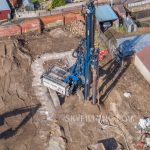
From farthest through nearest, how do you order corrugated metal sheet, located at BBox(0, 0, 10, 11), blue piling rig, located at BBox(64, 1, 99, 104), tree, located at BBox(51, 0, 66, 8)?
tree, located at BBox(51, 0, 66, 8) < corrugated metal sheet, located at BBox(0, 0, 10, 11) < blue piling rig, located at BBox(64, 1, 99, 104)

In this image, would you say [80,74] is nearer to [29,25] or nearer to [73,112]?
A: [73,112]

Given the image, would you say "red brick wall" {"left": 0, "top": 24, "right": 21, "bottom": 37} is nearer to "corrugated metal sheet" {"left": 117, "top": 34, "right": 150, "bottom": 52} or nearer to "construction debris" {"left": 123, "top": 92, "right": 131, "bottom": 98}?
"corrugated metal sheet" {"left": 117, "top": 34, "right": 150, "bottom": 52}

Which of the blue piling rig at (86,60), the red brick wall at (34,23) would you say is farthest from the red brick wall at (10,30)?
the blue piling rig at (86,60)

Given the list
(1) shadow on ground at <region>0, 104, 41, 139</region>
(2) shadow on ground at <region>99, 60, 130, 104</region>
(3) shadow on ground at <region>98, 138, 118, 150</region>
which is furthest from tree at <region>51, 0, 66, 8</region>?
(3) shadow on ground at <region>98, 138, 118, 150</region>

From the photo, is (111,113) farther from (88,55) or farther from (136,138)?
(88,55)

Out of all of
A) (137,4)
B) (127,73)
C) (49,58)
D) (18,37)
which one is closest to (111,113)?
(127,73)

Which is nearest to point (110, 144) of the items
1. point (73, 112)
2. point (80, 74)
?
point (73, 112)
